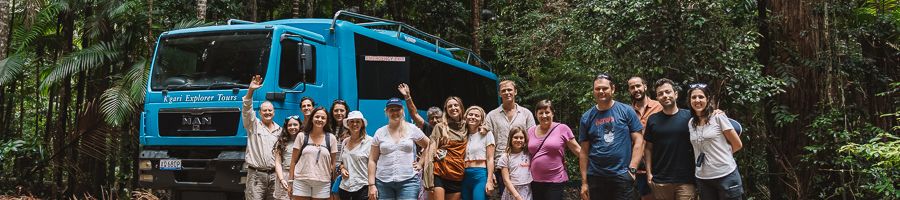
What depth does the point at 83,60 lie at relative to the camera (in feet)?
35.0

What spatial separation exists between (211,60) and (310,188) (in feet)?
8.35

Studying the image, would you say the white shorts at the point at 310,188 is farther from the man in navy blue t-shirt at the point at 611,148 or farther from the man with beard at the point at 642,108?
the man with beard at the point at 642,108

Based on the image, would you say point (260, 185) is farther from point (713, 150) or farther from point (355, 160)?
point (713, 150)

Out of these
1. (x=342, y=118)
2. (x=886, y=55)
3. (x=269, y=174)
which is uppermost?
(x=886, y=55)

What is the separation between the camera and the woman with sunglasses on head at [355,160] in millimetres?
5414

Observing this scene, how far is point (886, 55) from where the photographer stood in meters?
8.69

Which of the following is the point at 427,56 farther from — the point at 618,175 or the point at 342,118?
the point at 618,175

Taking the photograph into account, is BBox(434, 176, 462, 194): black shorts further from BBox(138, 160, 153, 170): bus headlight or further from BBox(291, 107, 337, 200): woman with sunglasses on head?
BBox(138, 160, 153, 170): bus headlight

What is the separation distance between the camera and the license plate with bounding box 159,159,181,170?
7.26m

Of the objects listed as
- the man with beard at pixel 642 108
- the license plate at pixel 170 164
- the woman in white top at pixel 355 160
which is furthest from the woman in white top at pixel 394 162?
the license plate at pixel 170 164

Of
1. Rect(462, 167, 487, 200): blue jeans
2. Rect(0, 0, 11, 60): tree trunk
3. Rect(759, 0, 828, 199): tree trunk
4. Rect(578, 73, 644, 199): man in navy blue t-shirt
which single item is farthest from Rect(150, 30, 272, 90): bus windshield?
Rect(759, 0, 828, 199): tree trunk

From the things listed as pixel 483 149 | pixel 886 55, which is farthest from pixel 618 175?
pixel 886 55

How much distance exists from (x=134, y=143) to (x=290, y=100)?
6.27 m

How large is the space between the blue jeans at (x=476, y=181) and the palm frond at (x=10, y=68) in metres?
8.56
